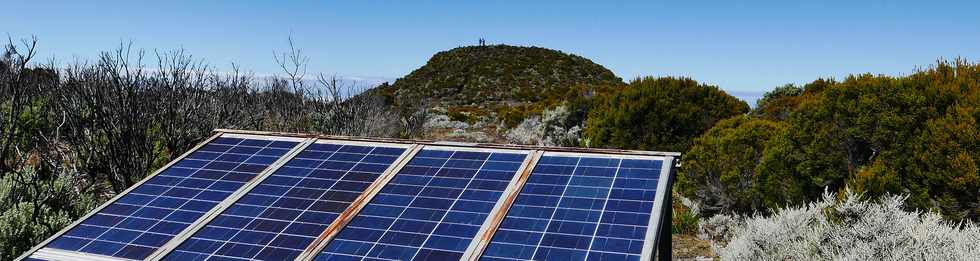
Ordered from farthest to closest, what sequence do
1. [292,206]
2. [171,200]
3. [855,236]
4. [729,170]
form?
[729,170] → [855,236] → [171,200] → [292,206]

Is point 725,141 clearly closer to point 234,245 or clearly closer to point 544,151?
point 544,151

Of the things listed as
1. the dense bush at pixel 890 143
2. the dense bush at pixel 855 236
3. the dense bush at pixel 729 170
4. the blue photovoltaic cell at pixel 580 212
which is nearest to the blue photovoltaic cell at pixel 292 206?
the blue photovoltaic cell at pixel 580 212

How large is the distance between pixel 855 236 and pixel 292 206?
25.9 feet

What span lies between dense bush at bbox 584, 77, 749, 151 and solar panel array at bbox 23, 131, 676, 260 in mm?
13384

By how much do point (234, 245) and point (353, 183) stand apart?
1756mm

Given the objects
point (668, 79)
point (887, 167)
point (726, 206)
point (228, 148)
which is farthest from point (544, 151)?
point (668, 79)

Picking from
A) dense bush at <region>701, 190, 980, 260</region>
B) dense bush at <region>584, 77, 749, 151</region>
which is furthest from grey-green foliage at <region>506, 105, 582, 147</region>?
dense bush at <region>701, 190, 980, 260</region>

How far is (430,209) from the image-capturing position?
696 cm

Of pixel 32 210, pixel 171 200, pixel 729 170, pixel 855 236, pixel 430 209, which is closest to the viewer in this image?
pixel 430 209

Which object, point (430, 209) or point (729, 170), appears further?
point (729, 170)

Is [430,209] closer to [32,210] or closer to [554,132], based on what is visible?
[32,210]

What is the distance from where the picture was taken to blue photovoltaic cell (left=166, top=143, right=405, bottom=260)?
20.9ft

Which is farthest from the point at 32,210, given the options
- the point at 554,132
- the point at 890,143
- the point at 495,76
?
the point at 495,76

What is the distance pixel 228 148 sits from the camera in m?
9.41
